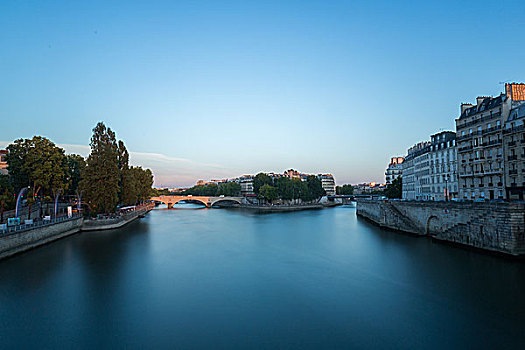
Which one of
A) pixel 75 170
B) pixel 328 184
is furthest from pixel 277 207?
pixel 328 184

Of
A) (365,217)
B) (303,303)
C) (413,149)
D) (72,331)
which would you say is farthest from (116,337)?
(413,149)

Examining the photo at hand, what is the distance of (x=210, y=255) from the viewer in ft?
88.8

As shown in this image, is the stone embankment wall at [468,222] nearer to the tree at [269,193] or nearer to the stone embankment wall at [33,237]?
the stone embankment wall at [33,237]

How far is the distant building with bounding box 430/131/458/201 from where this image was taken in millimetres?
40531

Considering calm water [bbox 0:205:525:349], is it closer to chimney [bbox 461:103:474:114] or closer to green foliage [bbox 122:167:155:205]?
chimney [bbox 461:103:474:114]

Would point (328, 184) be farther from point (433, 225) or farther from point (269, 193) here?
point (433, 225)

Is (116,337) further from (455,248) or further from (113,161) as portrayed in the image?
(113,161)

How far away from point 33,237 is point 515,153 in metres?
43.4

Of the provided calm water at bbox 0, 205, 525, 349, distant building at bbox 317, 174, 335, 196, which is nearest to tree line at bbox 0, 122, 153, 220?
calm water at bbox 0, 205, 525, 349

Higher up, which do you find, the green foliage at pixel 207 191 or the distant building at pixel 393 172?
the distant building at pixel 393 172

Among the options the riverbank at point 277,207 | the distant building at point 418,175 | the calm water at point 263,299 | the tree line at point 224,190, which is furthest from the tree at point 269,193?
the calm water at point 263,299

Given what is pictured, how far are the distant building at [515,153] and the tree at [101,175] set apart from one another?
44289 mm

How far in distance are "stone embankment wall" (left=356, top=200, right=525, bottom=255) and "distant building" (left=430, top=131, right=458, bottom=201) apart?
6.72 m

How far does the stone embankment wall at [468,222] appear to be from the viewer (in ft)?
68.1
